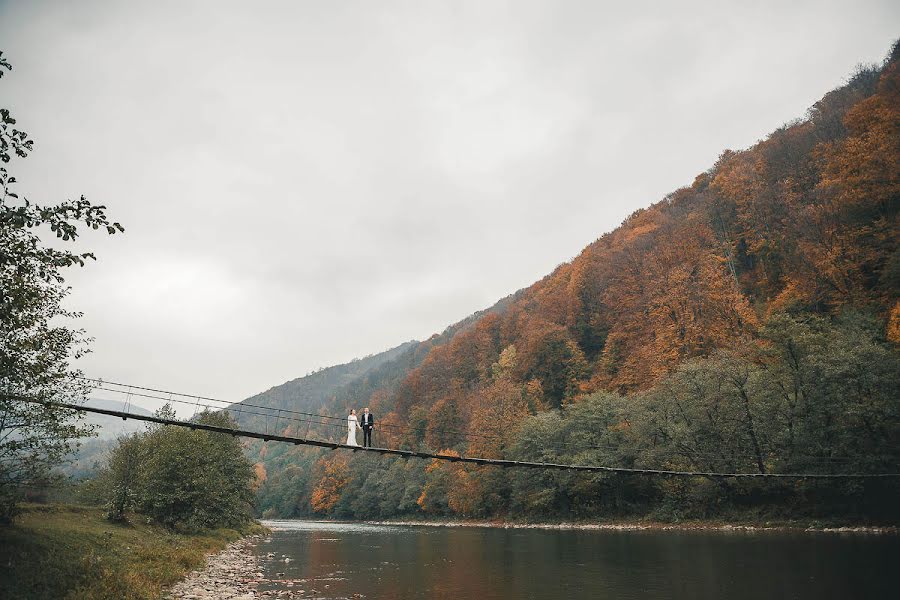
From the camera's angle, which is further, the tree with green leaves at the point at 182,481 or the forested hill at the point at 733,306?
the forested hill at the point at 733,306

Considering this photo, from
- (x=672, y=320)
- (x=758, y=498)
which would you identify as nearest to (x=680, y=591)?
(x=758, y=498)

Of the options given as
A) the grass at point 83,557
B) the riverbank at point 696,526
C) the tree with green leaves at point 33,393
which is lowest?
the riverbank at point 696,526

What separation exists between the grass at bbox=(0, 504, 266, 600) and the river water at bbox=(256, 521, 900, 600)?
343cm

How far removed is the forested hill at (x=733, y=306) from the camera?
90.8ft

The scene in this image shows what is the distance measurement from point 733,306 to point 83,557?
38828mm

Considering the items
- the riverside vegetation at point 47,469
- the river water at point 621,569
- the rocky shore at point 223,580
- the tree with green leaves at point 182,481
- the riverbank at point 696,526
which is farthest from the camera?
the tree with green leaves at point 182,481

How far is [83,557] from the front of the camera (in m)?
12.9

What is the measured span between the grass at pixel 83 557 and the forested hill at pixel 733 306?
26.9m

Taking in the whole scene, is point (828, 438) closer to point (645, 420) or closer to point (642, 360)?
point (645, 420)

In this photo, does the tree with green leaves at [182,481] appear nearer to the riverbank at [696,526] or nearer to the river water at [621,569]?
the river water at [621,569]

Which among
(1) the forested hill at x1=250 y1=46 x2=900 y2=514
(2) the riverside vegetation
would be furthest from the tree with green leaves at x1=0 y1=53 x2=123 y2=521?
(1) the forested hill at x1=250 y1=46 x2=900 y2=514

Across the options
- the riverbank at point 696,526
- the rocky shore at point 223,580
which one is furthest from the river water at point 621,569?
the riverbank at point 696,526

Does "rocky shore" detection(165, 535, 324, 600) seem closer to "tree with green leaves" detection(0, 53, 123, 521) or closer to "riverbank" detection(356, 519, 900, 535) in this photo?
"tree with green leaves" detection(0, 53, 123, 521)

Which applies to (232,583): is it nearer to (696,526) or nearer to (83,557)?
(83,557)
